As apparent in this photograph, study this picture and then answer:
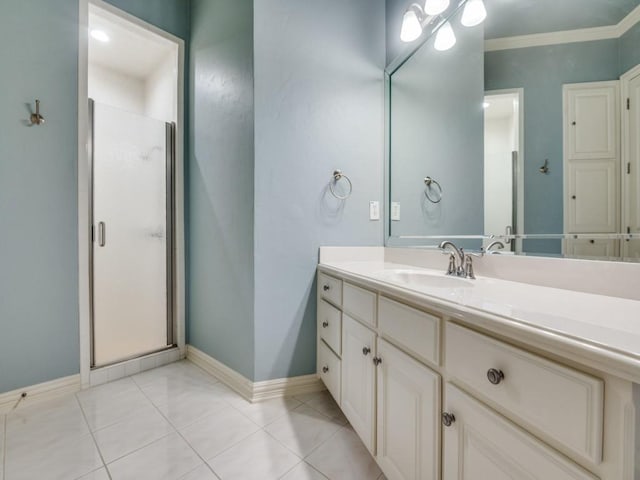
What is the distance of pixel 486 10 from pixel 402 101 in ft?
1.97

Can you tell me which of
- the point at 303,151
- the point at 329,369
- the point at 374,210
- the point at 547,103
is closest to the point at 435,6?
the point at 547,103

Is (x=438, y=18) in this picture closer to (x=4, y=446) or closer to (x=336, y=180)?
(x=336, y=180)

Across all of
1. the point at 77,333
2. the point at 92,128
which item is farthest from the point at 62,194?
the point at 77,333

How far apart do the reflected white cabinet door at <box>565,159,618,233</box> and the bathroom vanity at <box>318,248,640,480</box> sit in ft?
0.43

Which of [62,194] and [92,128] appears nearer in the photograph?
[62,194]

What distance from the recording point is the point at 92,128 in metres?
1.80

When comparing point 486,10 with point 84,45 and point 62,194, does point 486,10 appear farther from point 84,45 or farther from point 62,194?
point 62,194

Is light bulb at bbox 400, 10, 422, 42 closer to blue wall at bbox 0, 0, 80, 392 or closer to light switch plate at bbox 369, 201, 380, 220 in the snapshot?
light switch plate at bbox 369, 201, 380, 220

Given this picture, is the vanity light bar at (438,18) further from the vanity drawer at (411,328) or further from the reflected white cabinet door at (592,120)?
the vanity drawer at (411,328)

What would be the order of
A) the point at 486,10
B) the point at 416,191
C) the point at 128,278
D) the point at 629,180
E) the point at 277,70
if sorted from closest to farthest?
1. the point at 629,180
2. the point at 486,10
3. the point at 277,70
4. the point at 416,191
5. the point at 128,278

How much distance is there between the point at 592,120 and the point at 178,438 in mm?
1981

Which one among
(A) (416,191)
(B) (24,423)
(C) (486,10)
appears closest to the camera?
(C) (486,10)

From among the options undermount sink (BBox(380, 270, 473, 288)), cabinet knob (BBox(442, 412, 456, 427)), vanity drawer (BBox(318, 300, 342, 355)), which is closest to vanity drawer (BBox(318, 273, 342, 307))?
vanity drawer (BBox(318, 300, 342, 355))

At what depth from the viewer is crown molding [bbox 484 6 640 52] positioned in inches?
33.4
